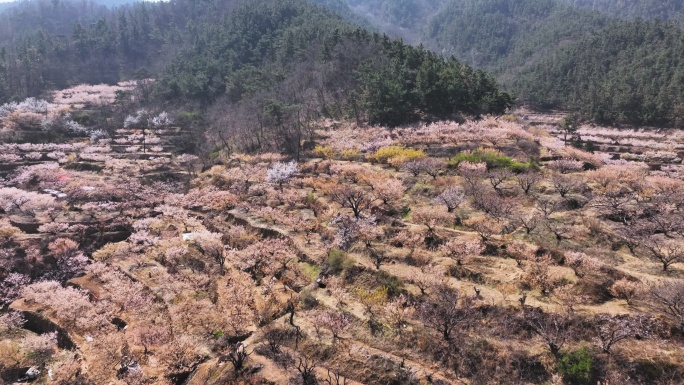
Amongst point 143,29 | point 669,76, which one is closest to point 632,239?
point 669,76

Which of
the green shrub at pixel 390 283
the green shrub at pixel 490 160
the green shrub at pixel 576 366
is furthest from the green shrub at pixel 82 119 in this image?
the green shrub at pixel 576 366

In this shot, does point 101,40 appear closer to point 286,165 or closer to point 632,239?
point 286,165

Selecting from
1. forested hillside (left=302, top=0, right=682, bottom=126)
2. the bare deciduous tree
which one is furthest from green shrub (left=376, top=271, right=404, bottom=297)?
forested hillside (left=302, top=0, right=682, bottom=126)

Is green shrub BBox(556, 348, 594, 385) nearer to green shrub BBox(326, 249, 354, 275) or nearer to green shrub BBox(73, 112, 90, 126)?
green shrub BBox(326, 249, 354, 275)

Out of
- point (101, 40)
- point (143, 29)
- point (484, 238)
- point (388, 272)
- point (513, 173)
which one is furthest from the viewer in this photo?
point (143, 29)

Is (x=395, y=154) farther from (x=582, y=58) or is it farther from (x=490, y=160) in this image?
(x=582, y=58)
